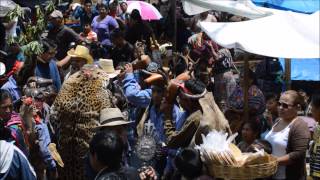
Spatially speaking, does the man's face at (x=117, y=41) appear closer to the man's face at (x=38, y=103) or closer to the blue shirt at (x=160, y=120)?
the man's face at (x=38, y=103)

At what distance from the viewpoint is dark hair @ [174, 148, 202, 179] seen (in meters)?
5.18

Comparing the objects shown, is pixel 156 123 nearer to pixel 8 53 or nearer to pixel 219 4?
pixel 219 4

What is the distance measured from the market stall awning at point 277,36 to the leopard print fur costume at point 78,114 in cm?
141

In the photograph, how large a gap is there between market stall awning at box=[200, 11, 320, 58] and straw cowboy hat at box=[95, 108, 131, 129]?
4.82 feet

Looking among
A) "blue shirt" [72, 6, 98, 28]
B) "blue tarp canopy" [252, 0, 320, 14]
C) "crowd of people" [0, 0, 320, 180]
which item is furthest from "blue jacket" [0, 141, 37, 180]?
"blue shirt" [72, 6, 98, 28]

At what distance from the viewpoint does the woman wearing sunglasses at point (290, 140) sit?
5.88 metres

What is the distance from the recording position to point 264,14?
7664mm

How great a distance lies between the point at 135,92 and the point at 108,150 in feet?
7.80

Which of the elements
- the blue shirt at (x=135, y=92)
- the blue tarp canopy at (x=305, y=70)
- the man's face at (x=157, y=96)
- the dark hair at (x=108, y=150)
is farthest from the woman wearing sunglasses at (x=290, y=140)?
the blue tarp canopy at (x=305, y=70)

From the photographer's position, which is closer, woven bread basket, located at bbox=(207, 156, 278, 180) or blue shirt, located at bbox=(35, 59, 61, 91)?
woven bread basket, located at bbox=(207, 156, 278, 180)

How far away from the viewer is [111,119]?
6.12 meters

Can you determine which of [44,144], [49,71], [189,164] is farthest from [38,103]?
[189,164]

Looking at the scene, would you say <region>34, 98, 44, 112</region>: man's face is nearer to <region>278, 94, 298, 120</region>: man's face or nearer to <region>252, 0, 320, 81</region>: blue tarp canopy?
<region>278, 94, 298, 120</region>: man's face

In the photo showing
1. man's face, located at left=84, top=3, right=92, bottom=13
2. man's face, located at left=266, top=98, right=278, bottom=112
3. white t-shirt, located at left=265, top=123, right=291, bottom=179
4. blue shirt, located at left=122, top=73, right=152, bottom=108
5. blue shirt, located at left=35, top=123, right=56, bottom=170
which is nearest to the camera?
white t-shirt, located at left=265, top=123, right=291, bottom=179
